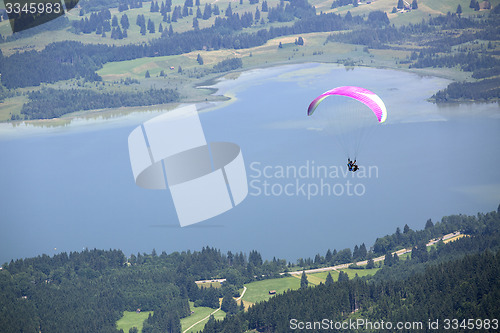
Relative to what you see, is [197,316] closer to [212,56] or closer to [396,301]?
[396,301]

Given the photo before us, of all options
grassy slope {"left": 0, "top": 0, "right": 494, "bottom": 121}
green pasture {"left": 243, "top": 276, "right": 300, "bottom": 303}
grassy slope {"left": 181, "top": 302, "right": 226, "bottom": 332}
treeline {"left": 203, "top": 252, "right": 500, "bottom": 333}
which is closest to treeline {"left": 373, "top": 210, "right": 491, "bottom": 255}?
green pasture {"left": 243, "top": 276, "right": 300, "bottom": 303}

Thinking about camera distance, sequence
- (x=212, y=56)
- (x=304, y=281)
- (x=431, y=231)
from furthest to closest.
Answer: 1. (x=212, y=56)
2. (x=431, y=231)
3. (x=304, y=281)

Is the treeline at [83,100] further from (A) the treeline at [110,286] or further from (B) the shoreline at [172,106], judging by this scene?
(A) the treeline at [110,286]

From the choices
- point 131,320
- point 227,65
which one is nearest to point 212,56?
point 227,65

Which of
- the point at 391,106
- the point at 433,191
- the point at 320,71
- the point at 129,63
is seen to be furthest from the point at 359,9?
the point at 433,191

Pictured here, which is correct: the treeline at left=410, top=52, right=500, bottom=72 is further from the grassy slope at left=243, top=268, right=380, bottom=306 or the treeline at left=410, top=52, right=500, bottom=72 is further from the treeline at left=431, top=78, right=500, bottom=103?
the grassy slope at left=243, top=268, right=380, bottom=306

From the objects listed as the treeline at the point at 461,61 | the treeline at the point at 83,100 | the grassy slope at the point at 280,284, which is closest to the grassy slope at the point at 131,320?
the grassy slope at the point at 280,284

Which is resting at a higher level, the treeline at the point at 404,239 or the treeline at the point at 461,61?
the treeline at the point at 404,239
